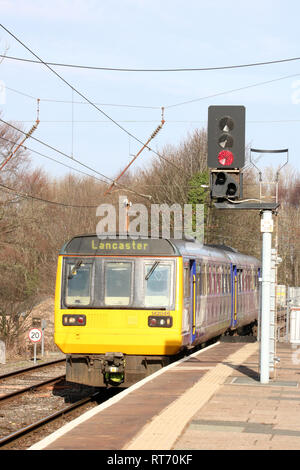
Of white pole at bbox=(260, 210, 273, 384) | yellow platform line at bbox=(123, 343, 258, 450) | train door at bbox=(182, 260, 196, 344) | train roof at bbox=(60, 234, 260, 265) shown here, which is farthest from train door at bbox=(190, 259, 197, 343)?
white pole at bbox=(260, 210, 273, 384)

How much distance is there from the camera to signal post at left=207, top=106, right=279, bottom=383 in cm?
1159

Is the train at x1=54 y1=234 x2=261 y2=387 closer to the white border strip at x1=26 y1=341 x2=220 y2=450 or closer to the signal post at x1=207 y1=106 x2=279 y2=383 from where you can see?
the white border strip at x1=26 y1=341 x2=220 y2=450

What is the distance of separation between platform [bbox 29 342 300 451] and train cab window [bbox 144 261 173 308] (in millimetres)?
1219

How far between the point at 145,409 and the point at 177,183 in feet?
128

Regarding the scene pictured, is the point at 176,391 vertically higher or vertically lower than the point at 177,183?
lower

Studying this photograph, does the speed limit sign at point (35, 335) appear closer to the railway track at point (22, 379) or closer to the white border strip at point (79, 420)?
the railway track at point (22, 379)

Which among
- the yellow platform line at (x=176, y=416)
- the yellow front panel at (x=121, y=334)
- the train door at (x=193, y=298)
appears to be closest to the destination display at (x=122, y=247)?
the yellow front panel at (x=121, y=334)

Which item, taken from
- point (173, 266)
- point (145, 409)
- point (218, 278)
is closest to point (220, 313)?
point (218, 278)

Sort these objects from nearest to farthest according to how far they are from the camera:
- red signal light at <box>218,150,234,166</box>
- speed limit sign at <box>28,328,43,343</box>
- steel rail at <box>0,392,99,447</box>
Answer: steel rail at <box>0,392,99,447</box>, red signal light at <box>218,150,234,166</box>, speed limit sign at <box>28,328,43,343</box>

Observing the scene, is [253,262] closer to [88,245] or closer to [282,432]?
[88,245]

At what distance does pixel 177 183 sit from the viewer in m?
48.6

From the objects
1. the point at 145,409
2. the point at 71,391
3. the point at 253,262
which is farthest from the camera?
the point at 253,262

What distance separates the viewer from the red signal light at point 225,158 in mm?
11557

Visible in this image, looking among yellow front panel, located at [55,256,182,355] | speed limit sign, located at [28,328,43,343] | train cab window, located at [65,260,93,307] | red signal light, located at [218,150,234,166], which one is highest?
red signal light, located at [218,150,234,166]
